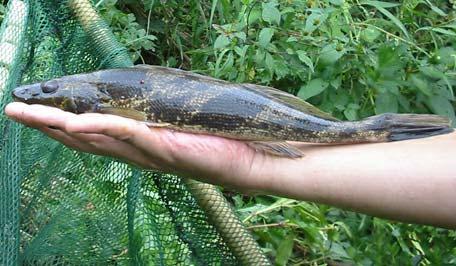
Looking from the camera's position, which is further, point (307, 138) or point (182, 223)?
point (182, 223)

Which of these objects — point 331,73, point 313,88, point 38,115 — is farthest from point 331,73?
point 38,115

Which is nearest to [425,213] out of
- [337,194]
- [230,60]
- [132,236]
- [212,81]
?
[337,194]

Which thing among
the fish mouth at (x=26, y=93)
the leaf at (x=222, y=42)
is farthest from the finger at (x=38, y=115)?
the leaf at (x=222, y=42)

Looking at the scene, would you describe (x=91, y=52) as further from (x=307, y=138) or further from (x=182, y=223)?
(x=307, y=138)

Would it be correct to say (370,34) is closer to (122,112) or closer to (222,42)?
(222,42)

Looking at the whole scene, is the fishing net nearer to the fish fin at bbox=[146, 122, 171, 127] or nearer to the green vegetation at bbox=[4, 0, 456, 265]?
the fish fin at bbox=[146, 122, 171, 127]

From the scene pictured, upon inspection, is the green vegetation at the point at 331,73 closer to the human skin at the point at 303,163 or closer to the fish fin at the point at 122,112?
the human skin at the point at 303,163
